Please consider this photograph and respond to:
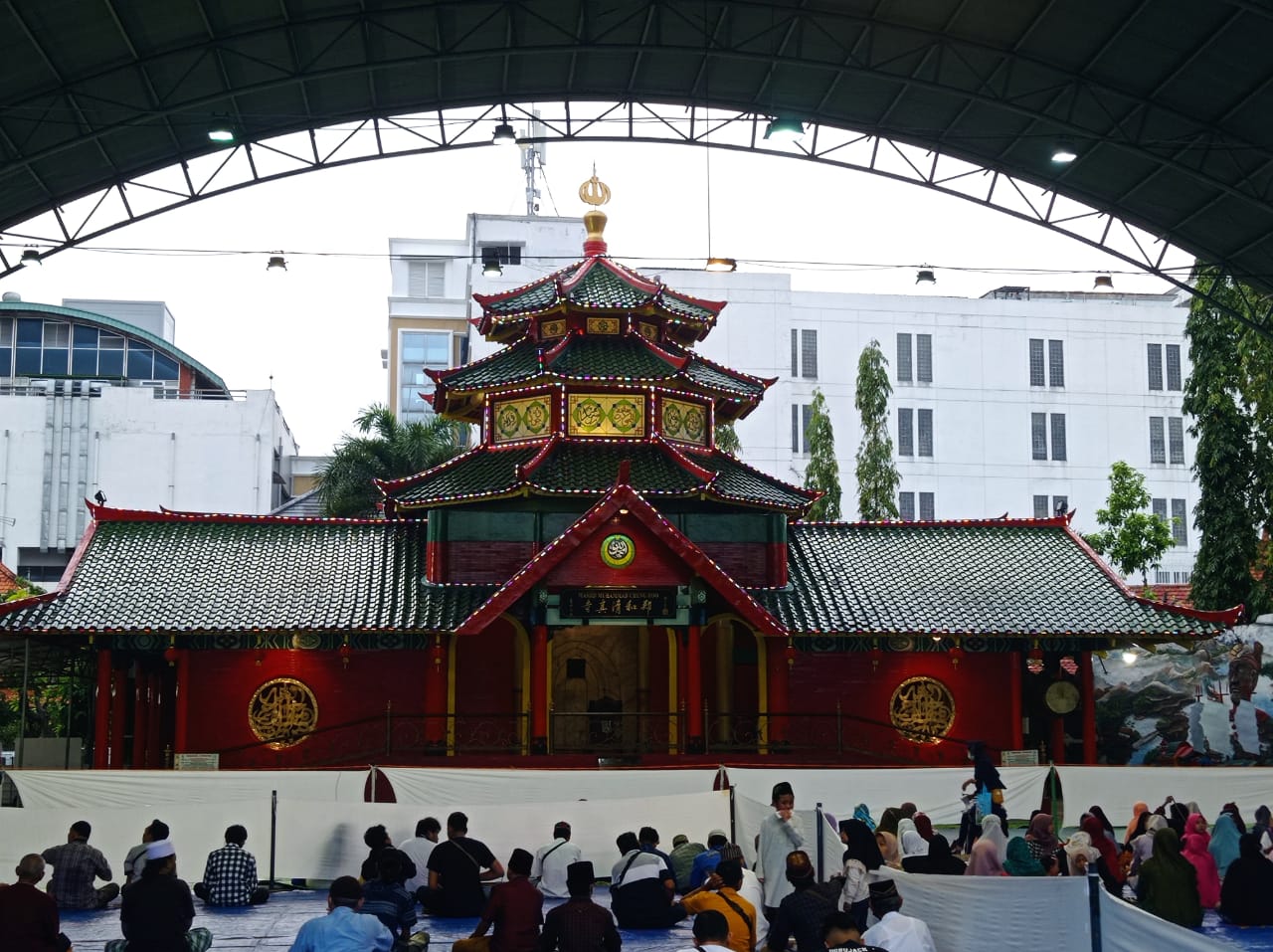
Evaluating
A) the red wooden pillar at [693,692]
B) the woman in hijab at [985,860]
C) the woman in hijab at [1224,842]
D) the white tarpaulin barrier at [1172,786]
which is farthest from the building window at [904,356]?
the woman in hijab at [985,860]

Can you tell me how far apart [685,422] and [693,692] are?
765cm

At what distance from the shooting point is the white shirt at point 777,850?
18141mm

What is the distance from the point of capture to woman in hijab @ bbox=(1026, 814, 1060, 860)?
19062mm

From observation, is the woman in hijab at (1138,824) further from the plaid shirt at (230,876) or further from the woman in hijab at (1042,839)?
the plaid shirt at (230,876)

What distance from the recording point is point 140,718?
1324 inches

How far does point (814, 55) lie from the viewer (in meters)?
31.9

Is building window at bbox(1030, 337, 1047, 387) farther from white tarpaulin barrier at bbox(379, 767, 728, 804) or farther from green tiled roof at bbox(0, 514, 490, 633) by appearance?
white tarpaulin barrier at bbox(379, 767, 728, 804)

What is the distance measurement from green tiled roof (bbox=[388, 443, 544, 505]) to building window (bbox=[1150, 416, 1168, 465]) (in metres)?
41.9

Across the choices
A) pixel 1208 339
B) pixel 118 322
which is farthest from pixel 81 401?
pixel 1208 339

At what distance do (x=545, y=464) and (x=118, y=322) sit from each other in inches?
1505

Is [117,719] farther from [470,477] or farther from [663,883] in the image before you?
[663,883]

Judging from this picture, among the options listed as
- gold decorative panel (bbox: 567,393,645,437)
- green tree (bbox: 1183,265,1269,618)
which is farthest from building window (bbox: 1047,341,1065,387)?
gold decorative panel (bbox: 567,393,645,437)

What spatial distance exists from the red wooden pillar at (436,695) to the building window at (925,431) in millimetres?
37990

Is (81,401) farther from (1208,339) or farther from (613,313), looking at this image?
(1208,339)
